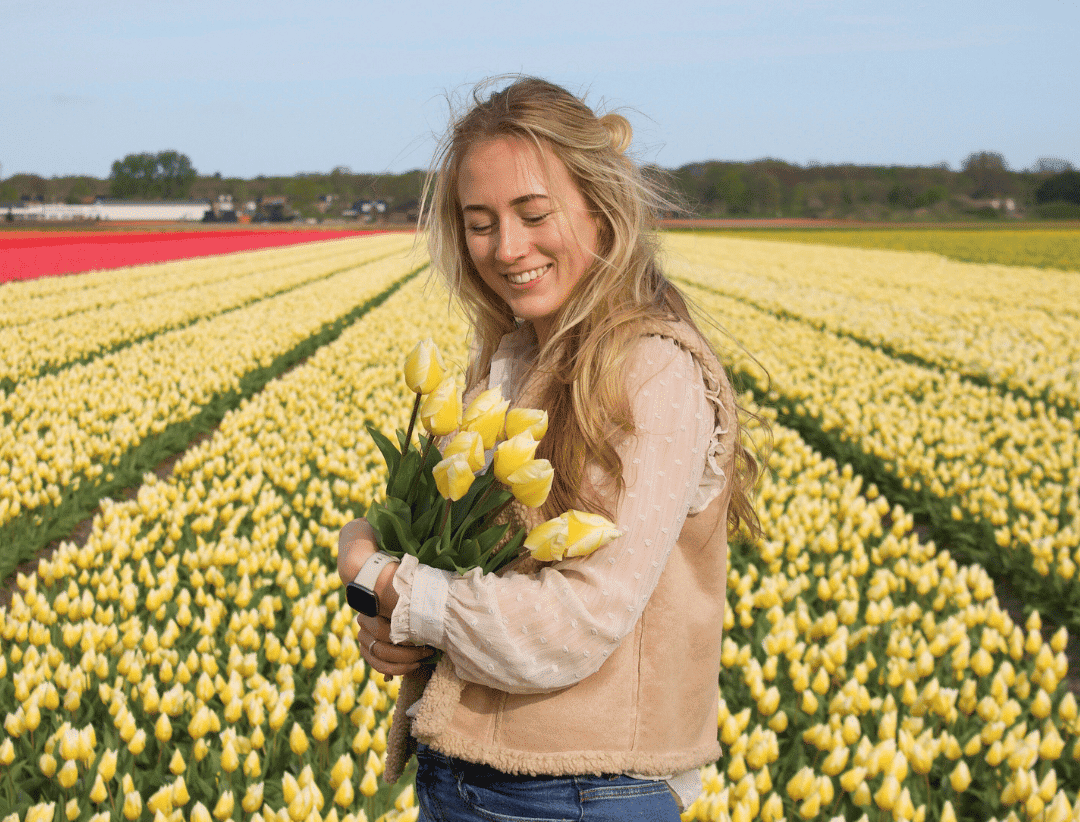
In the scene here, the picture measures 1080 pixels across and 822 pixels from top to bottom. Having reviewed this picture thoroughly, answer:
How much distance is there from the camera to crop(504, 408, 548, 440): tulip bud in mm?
1347

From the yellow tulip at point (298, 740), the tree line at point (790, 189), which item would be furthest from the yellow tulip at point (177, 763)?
the tree line at point (790, 189)

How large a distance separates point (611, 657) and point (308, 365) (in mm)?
9038

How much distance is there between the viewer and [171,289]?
18.6 metres

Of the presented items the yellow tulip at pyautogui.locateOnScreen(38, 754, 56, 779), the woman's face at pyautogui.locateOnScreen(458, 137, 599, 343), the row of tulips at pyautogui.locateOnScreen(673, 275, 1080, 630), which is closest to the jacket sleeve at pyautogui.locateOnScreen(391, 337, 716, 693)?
the woman's face at pyautogui.locateOnScreen(458, 137, 599, 343)

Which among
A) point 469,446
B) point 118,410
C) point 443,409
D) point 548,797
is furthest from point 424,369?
point 118,410

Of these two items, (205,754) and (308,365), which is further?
(308,365)

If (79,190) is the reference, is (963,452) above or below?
below

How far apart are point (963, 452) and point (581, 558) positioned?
588 centimetres

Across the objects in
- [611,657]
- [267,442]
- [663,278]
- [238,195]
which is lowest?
[267,442]

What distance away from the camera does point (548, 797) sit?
148 cm

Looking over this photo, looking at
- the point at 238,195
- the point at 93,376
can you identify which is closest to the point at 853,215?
the point at 238,195

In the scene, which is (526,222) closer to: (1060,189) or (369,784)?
(369,784)

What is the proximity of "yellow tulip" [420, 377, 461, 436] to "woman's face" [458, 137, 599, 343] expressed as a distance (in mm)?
284

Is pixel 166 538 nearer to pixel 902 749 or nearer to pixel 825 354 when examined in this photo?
pixel 902 749
